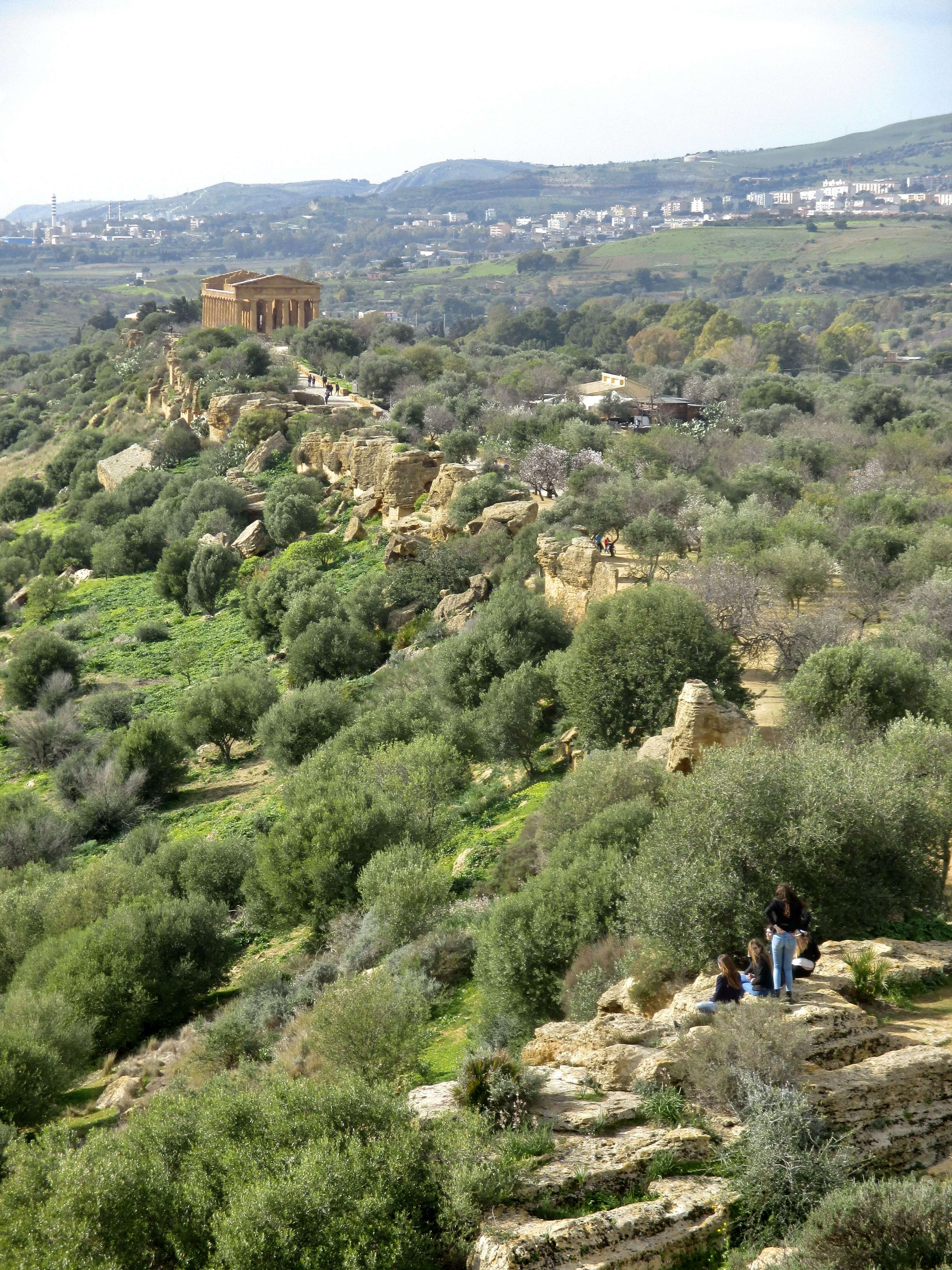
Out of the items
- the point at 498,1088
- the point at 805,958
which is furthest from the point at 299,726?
the point at 498,1088

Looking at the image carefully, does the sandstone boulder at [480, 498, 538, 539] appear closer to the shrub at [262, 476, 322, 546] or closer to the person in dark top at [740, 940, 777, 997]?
the shrub at [262, 476, 322, 546]

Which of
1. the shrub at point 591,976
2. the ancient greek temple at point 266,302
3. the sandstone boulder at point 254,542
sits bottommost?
the shrub at point 591,976

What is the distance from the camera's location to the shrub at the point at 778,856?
456 inches

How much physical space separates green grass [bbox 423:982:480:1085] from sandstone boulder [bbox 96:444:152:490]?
4361cm

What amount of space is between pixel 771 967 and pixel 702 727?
621 centimetres

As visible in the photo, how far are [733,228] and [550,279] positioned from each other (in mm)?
43457

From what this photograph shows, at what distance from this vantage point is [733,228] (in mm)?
191875

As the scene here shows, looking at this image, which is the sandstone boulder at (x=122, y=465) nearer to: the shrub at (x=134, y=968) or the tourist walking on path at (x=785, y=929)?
the shrub at (x=134, y=968)

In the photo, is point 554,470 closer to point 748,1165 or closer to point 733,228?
Answer: point 748,1165

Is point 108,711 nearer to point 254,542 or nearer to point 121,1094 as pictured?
point 254,542

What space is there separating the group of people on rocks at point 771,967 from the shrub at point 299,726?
1549 cm

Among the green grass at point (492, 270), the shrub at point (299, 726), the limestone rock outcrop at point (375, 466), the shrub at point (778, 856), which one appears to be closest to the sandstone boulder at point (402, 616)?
the shrub at point (299, 726)

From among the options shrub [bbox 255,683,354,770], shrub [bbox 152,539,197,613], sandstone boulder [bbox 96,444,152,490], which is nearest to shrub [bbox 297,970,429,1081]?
shrub [bbox 255,683,354,770]

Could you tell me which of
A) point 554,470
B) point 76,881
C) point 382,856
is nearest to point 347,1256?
point 382,856
